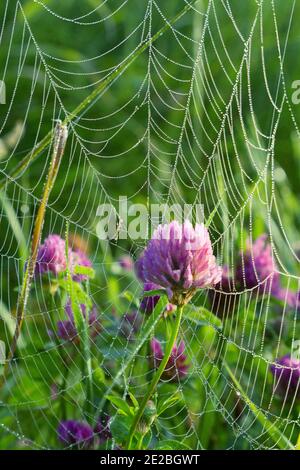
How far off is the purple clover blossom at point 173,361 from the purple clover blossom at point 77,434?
A: 0.41ft

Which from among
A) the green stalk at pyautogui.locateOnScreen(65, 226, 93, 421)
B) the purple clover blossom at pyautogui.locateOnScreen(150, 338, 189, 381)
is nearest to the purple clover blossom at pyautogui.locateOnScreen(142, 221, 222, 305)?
the green stalk at pyautogui.locateOnScreen(65, 226, 93, 421)

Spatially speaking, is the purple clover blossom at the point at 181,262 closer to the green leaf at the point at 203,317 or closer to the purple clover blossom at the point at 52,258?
the green leaf at the point at 203,317

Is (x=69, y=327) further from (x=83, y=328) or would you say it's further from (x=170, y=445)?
(x=170, y=445)

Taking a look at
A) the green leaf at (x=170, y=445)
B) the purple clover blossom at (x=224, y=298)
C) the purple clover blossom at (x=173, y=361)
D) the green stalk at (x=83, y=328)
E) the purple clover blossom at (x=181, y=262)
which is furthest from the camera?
the purple clover blossom at (x=224, y=298)

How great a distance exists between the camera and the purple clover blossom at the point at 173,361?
1.20m

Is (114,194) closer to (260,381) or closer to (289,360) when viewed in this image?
(260,381)

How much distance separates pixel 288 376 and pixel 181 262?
0.43 meters

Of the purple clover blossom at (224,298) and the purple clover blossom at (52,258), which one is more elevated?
the purple clover blossom at (52,258)

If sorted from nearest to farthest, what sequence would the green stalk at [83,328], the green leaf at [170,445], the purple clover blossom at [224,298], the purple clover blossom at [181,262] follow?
the purple clover blossom at [181,262], the green leaf at [170,445], the green stalk at [83,328], the purple clover blossom at [224,298]

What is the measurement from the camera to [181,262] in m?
0.85

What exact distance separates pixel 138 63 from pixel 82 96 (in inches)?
8.7

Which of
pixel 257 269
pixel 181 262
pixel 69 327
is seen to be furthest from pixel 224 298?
pixel 181 262

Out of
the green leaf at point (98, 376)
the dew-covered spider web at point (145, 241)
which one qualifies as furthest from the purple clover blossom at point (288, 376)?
the green leaf at point (98, 376)
